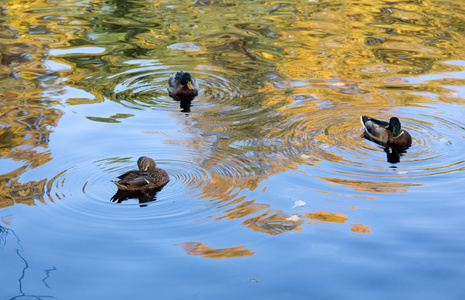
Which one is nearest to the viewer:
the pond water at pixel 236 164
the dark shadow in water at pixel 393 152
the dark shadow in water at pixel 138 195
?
the pond water at pixel 236 164

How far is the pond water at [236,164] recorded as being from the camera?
5.98 metres

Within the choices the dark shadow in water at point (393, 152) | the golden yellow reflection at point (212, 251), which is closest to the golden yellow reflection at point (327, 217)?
the golden yellow reflection at point (212, 251)

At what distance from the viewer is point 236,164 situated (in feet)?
26.4

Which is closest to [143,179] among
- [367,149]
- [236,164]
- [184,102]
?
[236,164]

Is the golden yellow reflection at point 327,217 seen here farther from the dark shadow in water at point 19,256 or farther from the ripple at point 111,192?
the dark shadow in water at point 19,256

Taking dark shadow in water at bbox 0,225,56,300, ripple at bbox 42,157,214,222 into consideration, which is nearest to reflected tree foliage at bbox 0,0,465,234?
ripple at bbox 42,157,214,222

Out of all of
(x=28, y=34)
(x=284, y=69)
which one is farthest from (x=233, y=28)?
(x=28, y=34)

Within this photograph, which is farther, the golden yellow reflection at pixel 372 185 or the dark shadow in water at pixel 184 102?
the dark shadow in water at pixel 184 102

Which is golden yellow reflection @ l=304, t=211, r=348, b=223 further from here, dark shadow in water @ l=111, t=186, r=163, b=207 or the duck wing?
the duck wing

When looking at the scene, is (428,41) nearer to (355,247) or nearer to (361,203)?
(361,203)

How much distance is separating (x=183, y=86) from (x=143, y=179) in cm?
365

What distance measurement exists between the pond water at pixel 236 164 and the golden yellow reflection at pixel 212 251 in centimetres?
2

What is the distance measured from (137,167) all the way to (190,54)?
5.57m

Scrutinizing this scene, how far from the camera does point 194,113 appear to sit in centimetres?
1004
